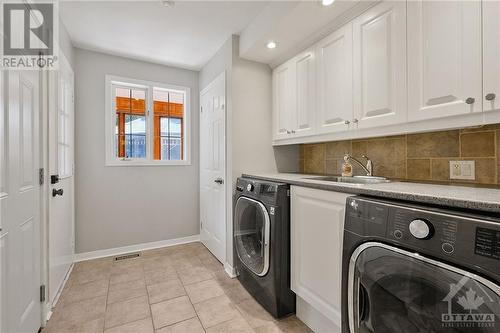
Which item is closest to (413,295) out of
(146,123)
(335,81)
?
(335,81)

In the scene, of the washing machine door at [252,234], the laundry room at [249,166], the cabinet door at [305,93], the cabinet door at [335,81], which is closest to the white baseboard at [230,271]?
the laundry room at [249,166]

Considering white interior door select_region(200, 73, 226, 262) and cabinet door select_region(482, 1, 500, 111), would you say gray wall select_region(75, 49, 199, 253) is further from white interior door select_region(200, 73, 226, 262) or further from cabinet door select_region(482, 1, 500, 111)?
cabinet door select_region(482, 1, 500, 111)

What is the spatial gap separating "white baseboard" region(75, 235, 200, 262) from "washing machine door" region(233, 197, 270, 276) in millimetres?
1262

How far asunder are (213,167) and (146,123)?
110cm

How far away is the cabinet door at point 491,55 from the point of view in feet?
3.30

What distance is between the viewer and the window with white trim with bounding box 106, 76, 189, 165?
2871 mm

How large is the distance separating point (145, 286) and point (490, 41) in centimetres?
281

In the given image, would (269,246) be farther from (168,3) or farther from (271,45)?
(168,3)

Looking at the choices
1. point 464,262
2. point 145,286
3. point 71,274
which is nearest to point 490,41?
point 464,262

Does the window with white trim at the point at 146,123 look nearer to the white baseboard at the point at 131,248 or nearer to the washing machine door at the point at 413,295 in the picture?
the white baseboard at the point at 131,248

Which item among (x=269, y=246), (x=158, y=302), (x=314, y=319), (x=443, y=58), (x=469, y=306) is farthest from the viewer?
(x=158, y=302)

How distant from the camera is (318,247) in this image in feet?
4.72

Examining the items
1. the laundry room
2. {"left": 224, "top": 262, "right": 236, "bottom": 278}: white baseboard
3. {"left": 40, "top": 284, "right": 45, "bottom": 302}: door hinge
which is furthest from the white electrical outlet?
{"left": 40, "top": 284, "right": 45, "bottom": 302}: door hinge

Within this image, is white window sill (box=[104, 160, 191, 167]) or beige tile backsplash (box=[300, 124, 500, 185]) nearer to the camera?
beige tile backsplash (box=[300, 124, 500, 185])
